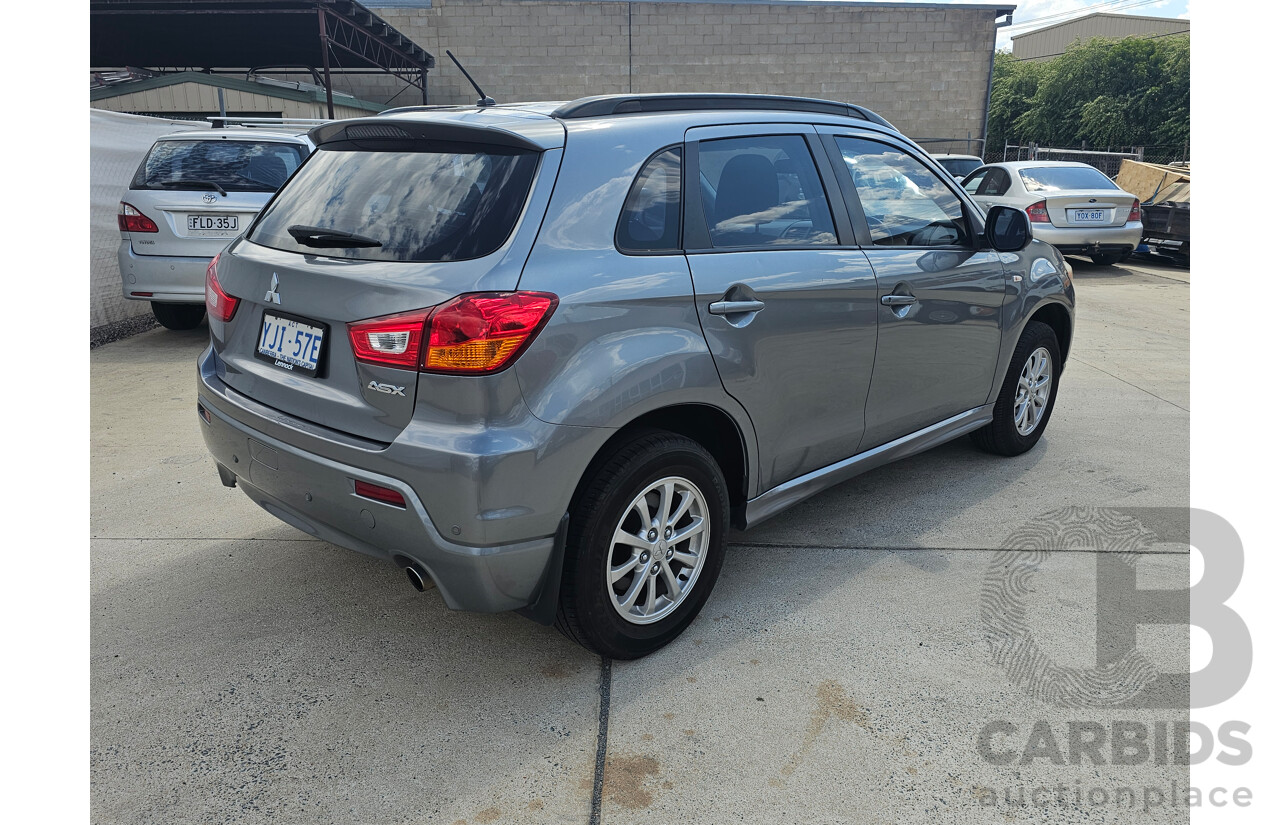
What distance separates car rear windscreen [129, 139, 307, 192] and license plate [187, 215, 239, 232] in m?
0.26

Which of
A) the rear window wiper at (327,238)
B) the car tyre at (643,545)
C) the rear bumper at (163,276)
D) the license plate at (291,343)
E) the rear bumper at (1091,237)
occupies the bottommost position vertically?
the car tyre at (643,545)

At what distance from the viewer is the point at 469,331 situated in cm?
240

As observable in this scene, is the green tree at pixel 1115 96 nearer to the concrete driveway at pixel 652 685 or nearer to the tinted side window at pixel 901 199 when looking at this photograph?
the tinted side window at pixel 901 199

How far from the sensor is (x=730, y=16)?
2920 cm

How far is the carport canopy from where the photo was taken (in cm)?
2033

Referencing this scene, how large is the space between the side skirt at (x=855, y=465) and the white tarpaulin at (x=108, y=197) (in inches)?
286

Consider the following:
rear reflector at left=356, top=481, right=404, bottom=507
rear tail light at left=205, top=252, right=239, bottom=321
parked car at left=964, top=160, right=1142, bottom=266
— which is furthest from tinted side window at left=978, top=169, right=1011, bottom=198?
rear reflector at left=356, top=481, right=404, bottom=507

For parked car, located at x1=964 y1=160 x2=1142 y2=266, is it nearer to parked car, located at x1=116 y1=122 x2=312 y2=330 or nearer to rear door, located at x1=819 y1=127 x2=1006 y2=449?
rear door, located at x1=819 y1=127 x2=1006 y2=449

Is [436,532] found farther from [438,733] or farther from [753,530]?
[753,530]

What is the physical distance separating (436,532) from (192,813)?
930mm

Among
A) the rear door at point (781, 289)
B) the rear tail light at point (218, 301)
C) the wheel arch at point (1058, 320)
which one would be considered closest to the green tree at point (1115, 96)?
the wheel arch at point (1058, 320)

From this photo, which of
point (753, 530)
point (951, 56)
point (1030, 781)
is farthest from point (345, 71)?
point (1030, 781)

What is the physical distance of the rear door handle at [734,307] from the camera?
9.56 feet

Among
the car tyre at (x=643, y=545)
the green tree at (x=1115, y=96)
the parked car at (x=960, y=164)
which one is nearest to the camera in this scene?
the car tyre at (x=643, y=545)
